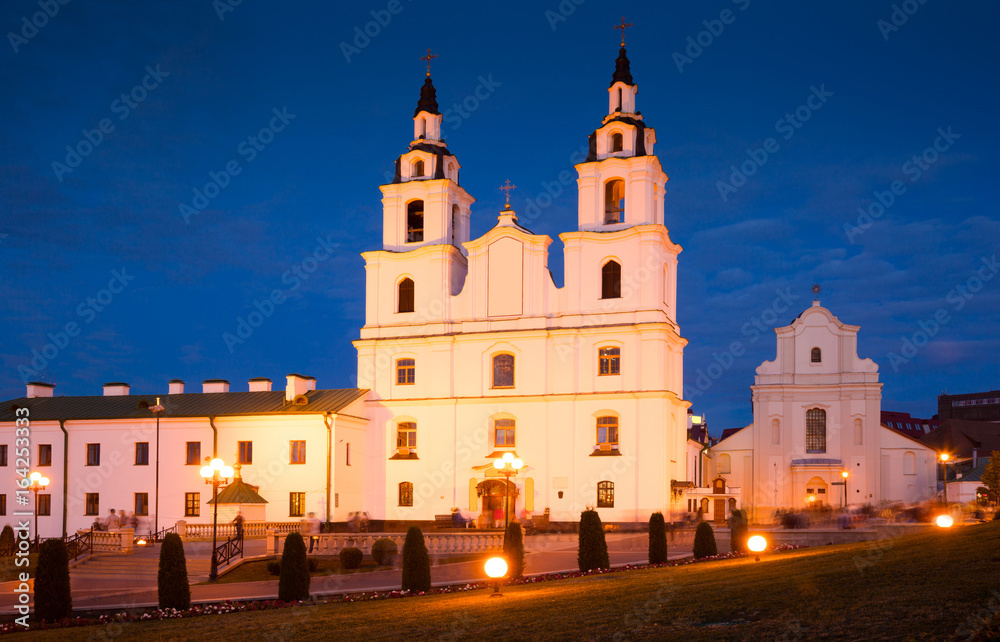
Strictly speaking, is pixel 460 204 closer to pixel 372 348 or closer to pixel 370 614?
pixel 372 348

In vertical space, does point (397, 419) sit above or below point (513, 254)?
below

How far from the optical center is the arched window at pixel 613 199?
51.0 metres

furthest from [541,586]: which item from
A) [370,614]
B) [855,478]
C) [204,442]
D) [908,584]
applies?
[855,478]

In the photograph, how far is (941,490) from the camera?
201ft

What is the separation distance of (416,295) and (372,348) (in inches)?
153

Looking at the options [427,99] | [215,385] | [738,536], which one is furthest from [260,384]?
[738,536]

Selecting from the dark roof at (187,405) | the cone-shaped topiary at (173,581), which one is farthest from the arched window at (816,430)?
the cone-shaped topiary at (173,581)

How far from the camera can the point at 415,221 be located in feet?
181

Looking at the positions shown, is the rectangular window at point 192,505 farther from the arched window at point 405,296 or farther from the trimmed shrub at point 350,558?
the trimmed shrub at point 350,558

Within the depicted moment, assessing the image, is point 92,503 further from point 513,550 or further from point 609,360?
point 513,550

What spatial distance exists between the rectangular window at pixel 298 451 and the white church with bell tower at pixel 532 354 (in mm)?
4218

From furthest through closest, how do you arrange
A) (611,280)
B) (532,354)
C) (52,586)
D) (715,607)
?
(532,354) < (611,280) < (52,586) < (715,607)

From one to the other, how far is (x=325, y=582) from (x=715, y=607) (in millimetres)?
17706

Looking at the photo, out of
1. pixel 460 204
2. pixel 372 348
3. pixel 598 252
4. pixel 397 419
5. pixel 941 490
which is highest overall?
pixel 460 204
